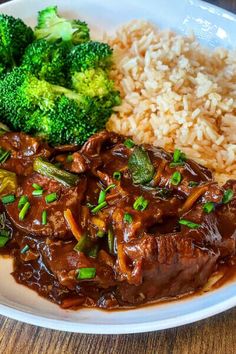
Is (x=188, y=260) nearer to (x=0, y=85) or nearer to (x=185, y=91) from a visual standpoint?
(x=185, y=91)

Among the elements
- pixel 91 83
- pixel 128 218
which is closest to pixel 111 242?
pixel 128 218

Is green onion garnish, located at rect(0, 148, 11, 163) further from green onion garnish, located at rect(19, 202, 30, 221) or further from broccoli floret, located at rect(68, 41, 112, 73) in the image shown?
broccoli floret, located at rect(68, 41, 112, 73)

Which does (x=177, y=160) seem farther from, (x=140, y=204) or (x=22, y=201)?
(x=22, y=201)

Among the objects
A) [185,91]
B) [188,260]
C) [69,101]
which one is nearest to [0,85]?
[69,101]

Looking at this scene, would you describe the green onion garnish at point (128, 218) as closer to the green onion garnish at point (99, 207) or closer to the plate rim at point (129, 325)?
the green onion garnish at point (99, 207)

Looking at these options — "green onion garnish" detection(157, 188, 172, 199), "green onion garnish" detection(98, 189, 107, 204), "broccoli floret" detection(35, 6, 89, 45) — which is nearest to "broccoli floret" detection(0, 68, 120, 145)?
"broccoli floret" detection(35, 6, 89, 45)

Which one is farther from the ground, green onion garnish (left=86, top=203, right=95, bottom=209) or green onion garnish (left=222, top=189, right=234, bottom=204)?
green onion garnish (left=222, top=189, right=234, bottom=204)
